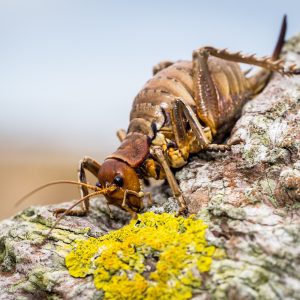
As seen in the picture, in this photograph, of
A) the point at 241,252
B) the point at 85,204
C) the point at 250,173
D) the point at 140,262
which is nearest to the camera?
the point at 241,252

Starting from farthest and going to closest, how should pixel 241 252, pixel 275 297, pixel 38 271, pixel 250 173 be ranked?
pixel 250 173 < pixel 38 271 < pixel 241 252 < pixel 275 297

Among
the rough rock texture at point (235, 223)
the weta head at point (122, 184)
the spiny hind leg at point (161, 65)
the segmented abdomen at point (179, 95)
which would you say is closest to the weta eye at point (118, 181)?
the weta head at point (122, 184)

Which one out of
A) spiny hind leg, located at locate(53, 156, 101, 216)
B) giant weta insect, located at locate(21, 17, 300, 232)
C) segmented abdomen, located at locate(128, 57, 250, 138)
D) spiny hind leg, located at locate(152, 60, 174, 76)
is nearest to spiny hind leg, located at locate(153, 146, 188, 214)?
giant weta insect, located at locate(21, 17, 300, 232)

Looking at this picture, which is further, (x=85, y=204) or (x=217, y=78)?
(x=217, y=78)

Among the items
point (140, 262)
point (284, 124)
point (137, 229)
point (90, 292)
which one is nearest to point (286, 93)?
point (284, 124)

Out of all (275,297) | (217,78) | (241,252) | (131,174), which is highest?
(217,78)

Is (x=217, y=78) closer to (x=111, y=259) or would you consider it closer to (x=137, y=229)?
(x=137, y=229)

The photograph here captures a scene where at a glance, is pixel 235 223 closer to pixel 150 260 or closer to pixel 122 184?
pixel 150 260

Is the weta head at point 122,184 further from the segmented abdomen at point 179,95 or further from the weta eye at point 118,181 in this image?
Answer: the segmented abdomen at point 179,95

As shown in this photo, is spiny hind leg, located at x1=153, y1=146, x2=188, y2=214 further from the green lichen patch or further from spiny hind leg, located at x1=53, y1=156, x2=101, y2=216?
spiny hind leg, located at x1=53, y1=156, x2=101, y2=216
